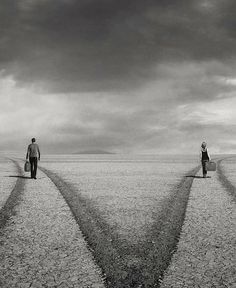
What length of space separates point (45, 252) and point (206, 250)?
104 inches

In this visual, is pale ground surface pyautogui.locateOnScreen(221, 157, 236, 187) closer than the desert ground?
No

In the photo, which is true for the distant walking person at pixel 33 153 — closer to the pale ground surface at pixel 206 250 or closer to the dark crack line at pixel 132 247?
the dark crack line at pixel 132 247

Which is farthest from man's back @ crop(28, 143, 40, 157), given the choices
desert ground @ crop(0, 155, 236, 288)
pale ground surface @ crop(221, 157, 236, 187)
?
pale ground surface @ crop(221, 157, 236, 187)

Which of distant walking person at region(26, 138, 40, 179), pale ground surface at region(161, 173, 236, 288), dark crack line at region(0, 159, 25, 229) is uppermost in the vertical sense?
distant walking person at region(26, 138, 40, 179)

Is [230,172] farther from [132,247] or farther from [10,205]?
[132,247]

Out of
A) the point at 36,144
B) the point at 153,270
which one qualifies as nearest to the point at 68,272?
the point at 153,270

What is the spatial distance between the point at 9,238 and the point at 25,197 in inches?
207

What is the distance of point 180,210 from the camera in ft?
34.7

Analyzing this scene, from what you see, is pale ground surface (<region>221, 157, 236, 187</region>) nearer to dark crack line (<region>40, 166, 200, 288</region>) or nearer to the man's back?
dark crack line (<region>40, 166, 200, 288</region>)

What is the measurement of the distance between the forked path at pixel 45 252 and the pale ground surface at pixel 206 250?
45.7 inches

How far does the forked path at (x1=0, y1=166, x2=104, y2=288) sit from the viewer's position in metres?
5.44

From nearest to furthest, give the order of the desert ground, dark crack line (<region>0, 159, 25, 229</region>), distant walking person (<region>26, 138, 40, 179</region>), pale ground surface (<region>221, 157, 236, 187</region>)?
the desert ground
dark crack line (<region>0, 159, 25, 229</region>)
distant walking person (<region>26, 138, 40, 179</region>)
pale ground surface (<region>221, 157, 236, 187</region>)

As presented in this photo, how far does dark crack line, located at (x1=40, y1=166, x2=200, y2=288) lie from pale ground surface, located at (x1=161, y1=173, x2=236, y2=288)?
6.3 inches

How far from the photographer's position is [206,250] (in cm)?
677
